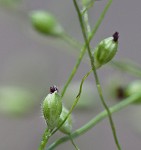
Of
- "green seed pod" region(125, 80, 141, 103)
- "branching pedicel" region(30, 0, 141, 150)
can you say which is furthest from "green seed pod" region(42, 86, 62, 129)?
"green seed pod" region(125, 80, 141, 103)

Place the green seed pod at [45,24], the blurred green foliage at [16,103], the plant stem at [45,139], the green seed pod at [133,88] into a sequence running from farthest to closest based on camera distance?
the blurred green foliage at [16,103] < the green seed pod at [45,24] < the green seed pod at [133,88] < the plant stem at [45,139]

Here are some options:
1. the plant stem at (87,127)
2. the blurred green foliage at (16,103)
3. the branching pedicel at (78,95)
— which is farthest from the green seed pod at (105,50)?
the blurred green foliage at (16,103)

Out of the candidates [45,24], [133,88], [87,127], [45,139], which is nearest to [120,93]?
[133,88]

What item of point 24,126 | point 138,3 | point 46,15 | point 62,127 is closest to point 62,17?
point 46,15

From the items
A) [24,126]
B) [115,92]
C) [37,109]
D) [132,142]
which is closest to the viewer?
[115,92]

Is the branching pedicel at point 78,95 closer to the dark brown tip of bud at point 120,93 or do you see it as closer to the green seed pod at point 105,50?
the green seed pod at point 105,50

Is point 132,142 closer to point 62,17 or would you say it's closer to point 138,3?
point 138,3

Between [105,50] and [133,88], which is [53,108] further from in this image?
[133,88]
